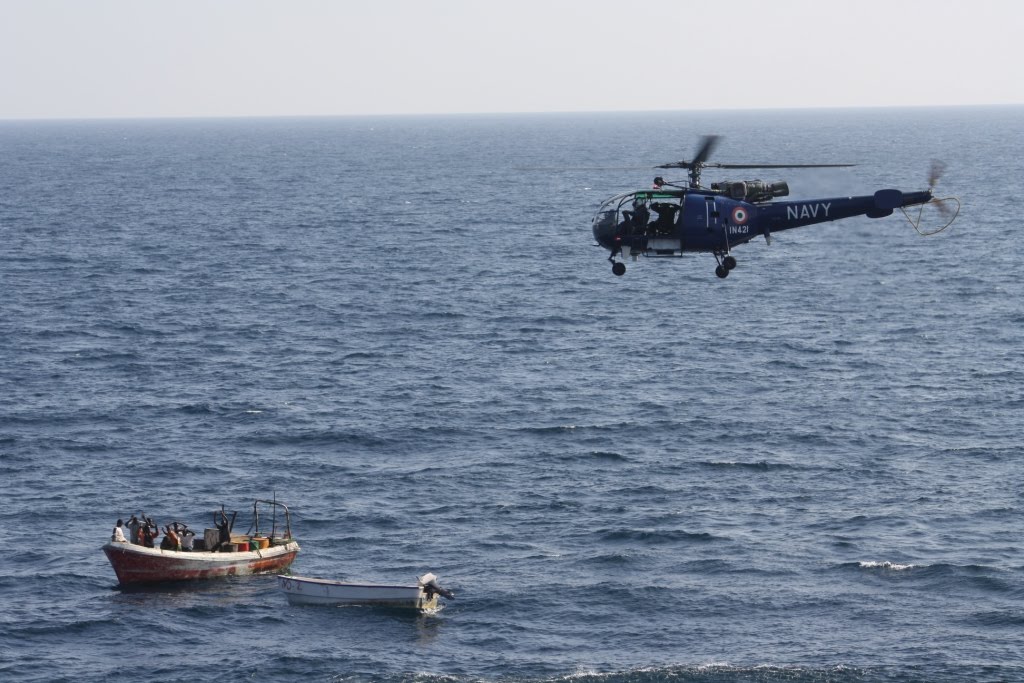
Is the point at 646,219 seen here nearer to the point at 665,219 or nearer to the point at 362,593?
the point at 665,219

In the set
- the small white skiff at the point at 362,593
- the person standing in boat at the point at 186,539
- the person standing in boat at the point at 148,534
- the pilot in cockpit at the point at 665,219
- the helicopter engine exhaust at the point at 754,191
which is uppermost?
the helicopter engine exhaust at the point at 754,191

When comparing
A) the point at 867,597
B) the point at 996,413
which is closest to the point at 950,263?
the point at 996,413

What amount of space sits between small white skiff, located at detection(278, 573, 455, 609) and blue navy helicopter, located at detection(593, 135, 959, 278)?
3038 centimetres

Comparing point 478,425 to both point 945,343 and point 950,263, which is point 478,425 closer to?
point 945,343

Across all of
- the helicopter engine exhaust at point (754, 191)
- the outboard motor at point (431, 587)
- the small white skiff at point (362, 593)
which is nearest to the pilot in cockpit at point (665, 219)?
the helicopter engine exhaust at point (754, 191)

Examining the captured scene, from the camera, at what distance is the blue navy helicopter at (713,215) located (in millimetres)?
65500

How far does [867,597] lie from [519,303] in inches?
3624

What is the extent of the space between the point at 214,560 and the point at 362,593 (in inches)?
502

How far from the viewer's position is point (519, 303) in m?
176

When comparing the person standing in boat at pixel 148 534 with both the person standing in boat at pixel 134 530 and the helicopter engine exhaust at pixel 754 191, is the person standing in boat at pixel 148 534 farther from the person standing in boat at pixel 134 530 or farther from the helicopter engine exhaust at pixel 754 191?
the helicopter engine exhaust at pixel 754 191

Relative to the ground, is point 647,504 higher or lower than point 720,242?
lower

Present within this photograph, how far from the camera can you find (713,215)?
65500 millimetres

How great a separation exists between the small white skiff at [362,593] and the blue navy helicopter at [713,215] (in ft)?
99.7

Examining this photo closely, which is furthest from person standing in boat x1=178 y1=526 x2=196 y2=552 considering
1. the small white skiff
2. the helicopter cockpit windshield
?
the helicopter cockpit windshield
